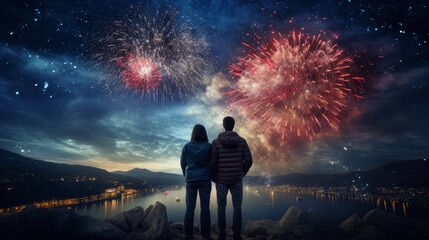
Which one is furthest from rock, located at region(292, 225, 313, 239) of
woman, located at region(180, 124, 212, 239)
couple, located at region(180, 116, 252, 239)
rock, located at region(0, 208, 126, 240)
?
rock, located at region(0, 208, 126, 240)

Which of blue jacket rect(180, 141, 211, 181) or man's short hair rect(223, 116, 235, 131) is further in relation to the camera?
man's short hair rect(223, 116, 235, 131)

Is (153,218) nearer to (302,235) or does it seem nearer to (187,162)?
(187,162)

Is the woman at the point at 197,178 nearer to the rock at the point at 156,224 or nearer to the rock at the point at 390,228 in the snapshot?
the rock at the point at 156,224

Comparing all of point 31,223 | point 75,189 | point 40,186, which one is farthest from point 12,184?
point 31,223

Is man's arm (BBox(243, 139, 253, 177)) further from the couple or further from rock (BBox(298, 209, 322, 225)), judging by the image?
rock (BBox(298, 209, 322, 225))

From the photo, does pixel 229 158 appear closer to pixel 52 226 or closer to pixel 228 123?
pixel 228 123

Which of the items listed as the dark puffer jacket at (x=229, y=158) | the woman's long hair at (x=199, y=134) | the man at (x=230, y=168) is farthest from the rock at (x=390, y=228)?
the woman's long hair at (x=199, y=134)
